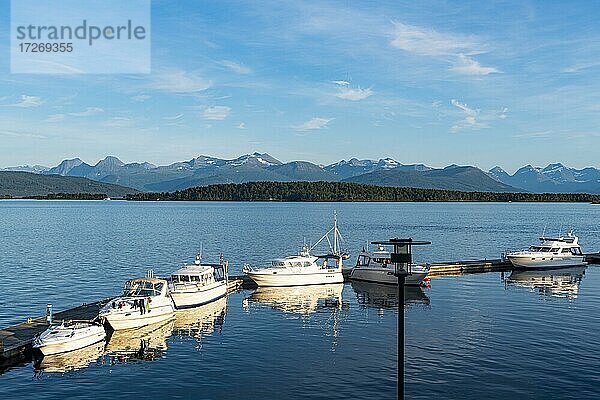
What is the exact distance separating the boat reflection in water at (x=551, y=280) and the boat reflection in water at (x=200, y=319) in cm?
3114

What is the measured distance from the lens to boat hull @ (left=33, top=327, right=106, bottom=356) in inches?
1334

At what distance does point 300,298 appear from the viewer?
55.7 metres

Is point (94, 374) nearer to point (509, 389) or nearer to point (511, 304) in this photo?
point (509, 389)

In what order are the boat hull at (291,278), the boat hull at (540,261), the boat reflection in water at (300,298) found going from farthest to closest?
the boat hull at (540,261) < the boat hull at (291,278) < the boat reflection in water at (300,298)

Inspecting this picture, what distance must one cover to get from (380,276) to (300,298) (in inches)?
456

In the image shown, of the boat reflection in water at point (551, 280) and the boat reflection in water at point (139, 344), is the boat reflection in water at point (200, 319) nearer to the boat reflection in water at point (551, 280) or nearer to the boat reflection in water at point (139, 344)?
the boat reflection in water at point (139, 344)

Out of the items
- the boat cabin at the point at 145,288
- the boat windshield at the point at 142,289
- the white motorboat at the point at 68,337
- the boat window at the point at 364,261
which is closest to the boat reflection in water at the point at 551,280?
the boat window at the point at 364,261

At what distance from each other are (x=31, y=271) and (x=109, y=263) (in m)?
10.8

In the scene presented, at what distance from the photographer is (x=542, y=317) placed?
1799 inches

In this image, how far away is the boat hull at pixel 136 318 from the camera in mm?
40125

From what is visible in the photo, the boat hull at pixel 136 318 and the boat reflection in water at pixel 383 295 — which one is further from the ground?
the boat hull at pixel 136 318

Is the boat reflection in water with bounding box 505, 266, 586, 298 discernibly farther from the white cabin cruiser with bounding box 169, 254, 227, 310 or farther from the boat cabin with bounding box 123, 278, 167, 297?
the boat cabin with bounding box 123, 278, 167, 297

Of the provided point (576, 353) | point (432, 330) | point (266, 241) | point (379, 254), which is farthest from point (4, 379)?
point (266, 241)

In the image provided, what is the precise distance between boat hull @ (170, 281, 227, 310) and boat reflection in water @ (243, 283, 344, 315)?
2.94 m
